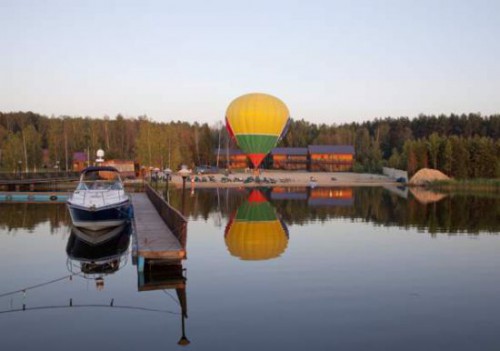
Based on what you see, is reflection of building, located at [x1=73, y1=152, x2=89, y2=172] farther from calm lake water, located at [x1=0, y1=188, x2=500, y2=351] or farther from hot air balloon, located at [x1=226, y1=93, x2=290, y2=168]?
calm lake water, located at [x1=0, y1=188, x2=500, y2=351]

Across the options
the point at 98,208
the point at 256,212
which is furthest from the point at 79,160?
the point at 98,208

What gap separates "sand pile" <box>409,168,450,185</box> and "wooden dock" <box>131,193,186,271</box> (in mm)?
63886

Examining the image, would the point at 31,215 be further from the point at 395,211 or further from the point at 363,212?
the point at 395,211

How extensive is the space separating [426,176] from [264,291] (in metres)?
75.2

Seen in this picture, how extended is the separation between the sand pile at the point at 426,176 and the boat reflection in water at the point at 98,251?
64726 millimetres

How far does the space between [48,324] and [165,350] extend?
4.20 m

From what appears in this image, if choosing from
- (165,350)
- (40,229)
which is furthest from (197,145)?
(165,350)

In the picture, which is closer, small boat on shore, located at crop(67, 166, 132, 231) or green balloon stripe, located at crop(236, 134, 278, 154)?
small boat on shore, located at crop(67, 166, 132, 231)

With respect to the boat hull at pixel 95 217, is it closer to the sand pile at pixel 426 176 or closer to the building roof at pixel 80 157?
the sand pile at pixel 426 176

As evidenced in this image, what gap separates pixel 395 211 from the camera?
46.4 metres

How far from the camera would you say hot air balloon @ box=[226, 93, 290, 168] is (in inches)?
3452

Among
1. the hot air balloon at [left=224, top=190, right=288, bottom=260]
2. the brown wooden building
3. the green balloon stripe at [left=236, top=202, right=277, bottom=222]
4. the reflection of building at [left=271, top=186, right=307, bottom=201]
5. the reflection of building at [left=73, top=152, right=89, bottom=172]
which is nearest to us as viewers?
the hot air balloon at [left=224, top=190, right=288, bottom=260]

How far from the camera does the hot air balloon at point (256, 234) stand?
26516 mm

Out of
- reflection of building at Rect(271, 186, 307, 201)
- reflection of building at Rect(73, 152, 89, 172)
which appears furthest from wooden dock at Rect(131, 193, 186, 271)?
reflection of building at Rect(73, 152, 89, 172)
